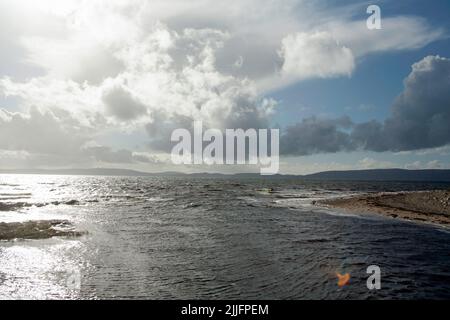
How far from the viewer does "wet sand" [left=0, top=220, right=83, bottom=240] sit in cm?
3203

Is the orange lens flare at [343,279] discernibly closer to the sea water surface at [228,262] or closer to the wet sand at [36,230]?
the sea water surface at [228,262]

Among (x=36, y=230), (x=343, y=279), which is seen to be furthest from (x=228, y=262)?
(x=36, y=230)

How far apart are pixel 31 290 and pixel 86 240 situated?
→ 14.4 meters

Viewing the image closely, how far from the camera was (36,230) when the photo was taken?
113 ft

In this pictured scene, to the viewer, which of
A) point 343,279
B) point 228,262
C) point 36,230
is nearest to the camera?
point 343,279

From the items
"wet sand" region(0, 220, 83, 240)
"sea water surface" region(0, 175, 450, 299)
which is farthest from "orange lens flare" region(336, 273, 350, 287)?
"wet sand" region(0, 220, 83, 240)

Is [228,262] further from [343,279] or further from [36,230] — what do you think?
[36,230]

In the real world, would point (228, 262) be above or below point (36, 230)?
below

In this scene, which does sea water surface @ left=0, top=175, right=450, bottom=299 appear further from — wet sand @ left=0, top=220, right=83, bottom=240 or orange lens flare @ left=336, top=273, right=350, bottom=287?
wet sand @ left=0, top=220, right=83, bottom=240

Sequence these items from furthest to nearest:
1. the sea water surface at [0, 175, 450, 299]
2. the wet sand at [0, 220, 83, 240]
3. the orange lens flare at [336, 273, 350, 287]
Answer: the wet sand at [0, 220, 83, 240] → the orange lens flare at [336, 273, 350, 287] → the sea water surface at [0, 175, 450, 299]

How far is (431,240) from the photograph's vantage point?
3150 centimetres
